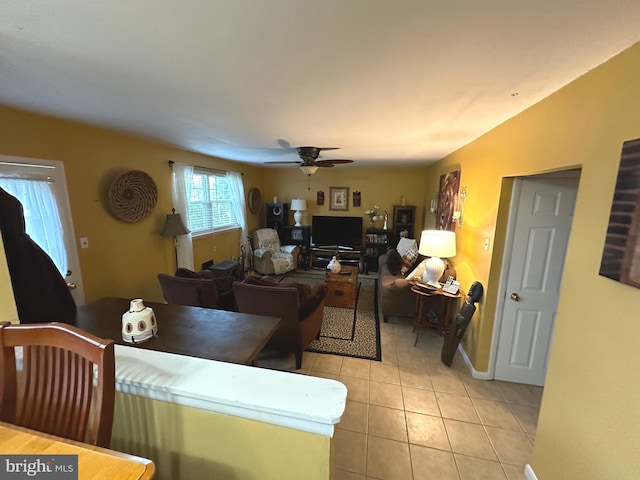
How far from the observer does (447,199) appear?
13.1 feet

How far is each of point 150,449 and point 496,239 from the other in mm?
2706

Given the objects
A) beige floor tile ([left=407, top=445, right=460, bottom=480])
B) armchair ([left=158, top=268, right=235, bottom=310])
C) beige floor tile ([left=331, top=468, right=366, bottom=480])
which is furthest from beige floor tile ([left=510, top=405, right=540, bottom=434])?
armchair ([left=158, top=268, right=235, bottom=310])

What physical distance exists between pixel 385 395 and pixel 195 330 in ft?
5.66

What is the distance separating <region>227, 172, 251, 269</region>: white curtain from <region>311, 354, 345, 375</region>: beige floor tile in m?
3.48

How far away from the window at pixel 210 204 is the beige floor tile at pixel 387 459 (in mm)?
3847

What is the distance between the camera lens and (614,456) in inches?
44.9

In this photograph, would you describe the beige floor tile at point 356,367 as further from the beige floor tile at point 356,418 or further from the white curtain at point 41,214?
the white curtain at point 41,214

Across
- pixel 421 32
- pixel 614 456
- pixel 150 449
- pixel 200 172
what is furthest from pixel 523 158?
pixel 200 172

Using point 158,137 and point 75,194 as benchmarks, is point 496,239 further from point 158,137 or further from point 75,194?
point 75,194

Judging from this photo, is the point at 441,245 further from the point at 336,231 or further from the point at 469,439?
the point at 336,231

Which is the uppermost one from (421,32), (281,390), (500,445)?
(421,32)

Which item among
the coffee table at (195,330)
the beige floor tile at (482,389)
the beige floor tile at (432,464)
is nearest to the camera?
the coffee table at (195,330)

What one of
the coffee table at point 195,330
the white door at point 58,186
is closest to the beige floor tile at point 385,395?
the coffee table at point 195,330

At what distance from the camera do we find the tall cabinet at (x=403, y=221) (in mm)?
6059
